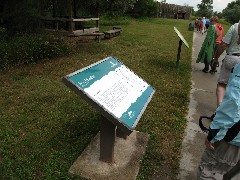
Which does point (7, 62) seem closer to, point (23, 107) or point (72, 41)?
point (23, 107)

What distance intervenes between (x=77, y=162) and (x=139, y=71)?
5.11 metres

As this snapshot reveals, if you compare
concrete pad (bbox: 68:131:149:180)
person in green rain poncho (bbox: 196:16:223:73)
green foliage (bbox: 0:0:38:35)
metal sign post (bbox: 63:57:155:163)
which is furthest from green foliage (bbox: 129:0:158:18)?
concrete pad (bbox: 68:131:149:180)

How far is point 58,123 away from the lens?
4.75 m

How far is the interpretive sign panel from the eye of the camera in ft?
9.68

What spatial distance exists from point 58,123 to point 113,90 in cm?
180

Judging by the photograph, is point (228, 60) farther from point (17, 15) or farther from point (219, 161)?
point (17, 15)

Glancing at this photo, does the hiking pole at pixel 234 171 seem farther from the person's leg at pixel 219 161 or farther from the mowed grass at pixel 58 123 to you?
the mowed grass at pixel 58 123

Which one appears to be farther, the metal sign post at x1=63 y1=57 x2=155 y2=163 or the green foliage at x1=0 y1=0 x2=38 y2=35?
the green foliage at x1=0 y1=0 x2=38 y2=35

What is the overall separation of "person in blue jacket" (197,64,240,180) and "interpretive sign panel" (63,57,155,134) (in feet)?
2.81

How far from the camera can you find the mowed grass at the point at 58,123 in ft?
12.1

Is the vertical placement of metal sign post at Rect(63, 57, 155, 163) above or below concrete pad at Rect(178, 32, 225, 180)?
above

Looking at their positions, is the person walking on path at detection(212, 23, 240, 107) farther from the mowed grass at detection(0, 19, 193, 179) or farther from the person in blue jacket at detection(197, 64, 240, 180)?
the person in blue jacket at detection(197, 64, 240, 180)

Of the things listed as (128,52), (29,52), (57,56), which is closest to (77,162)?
(29,52)

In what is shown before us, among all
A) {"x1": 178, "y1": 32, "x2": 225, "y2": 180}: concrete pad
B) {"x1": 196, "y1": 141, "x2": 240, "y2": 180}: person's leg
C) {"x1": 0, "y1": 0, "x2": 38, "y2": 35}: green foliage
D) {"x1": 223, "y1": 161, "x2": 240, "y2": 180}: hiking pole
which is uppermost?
{"x1": 0, "y1": 0, "x2": 38, "y2": 35}: green foliage
